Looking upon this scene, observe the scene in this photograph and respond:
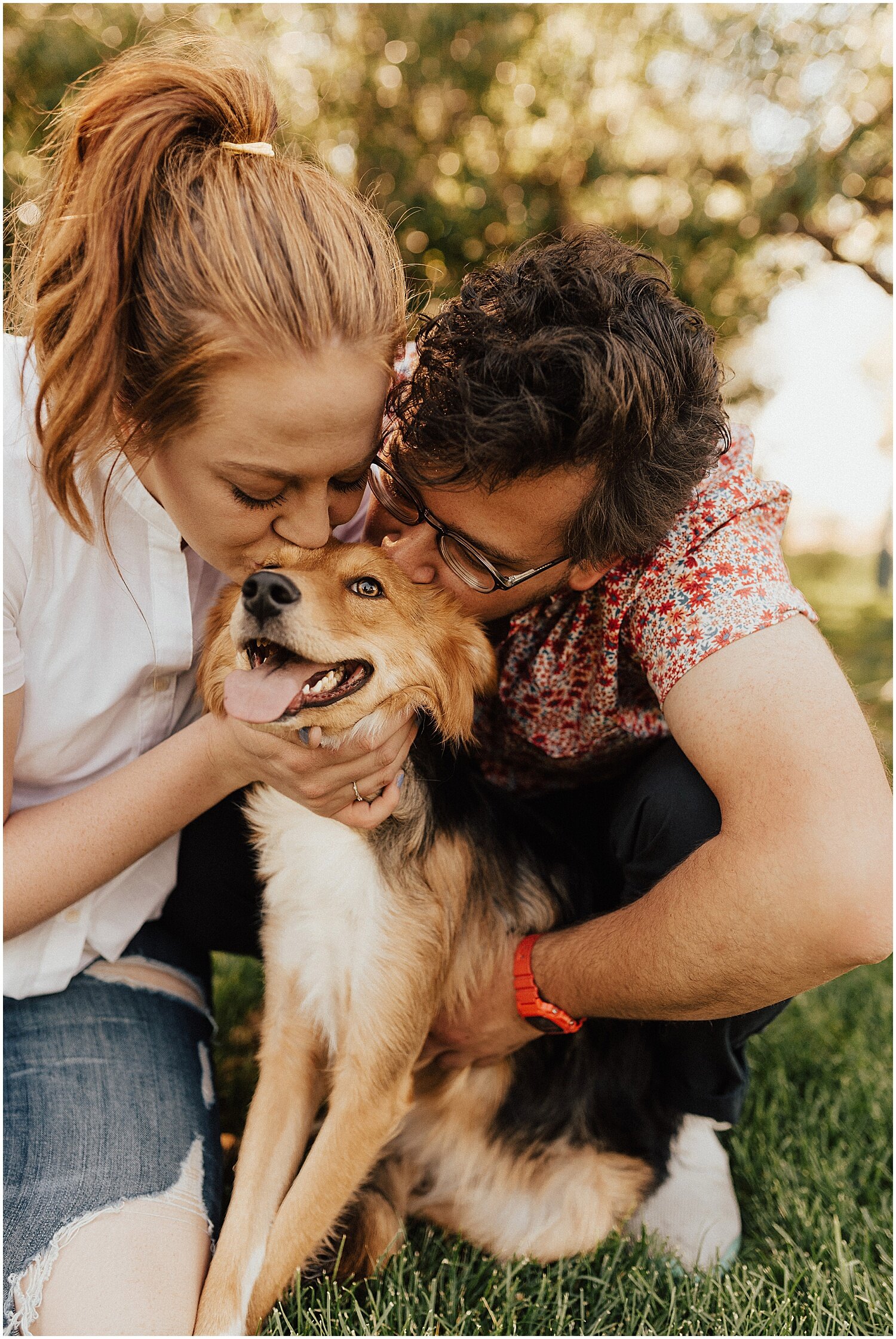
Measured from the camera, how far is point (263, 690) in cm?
191

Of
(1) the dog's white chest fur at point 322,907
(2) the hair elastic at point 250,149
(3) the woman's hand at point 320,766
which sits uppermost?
(2) the hair elastic at point 250,149

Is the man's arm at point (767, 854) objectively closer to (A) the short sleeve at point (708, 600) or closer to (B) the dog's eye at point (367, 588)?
(A) the short sleeve at point (708, 600)

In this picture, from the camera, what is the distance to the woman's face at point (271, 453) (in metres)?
1.75

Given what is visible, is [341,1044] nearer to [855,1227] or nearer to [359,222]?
[855,1227]

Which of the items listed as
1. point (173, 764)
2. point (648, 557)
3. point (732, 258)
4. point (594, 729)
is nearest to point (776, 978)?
point (594, 729)

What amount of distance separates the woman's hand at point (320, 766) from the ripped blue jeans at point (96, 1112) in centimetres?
75

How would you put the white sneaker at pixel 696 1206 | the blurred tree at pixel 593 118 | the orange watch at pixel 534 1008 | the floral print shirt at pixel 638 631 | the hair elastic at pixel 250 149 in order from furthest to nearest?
the blurred tree at pixel 593 118 → the white sneaker at pixel 696 1206 → the orange watch at pixel 534 1008 → the floral print shirt at pixel 638 631 → the hair elastic at pixel 250 149

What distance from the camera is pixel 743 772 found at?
1924 millimetres

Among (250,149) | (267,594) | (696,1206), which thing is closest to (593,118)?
(250,149)

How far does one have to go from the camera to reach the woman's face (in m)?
1.75

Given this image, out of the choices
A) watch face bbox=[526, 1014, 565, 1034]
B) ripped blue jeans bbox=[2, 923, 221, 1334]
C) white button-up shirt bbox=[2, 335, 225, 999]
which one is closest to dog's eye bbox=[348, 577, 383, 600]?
white button-up shirt bbox=[2, 335, 225, 999]

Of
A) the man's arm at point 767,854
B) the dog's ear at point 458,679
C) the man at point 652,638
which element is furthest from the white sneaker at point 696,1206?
the dog's ear at point 458,679

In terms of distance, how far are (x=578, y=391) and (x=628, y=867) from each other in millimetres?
1161

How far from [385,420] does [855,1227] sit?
233cm
